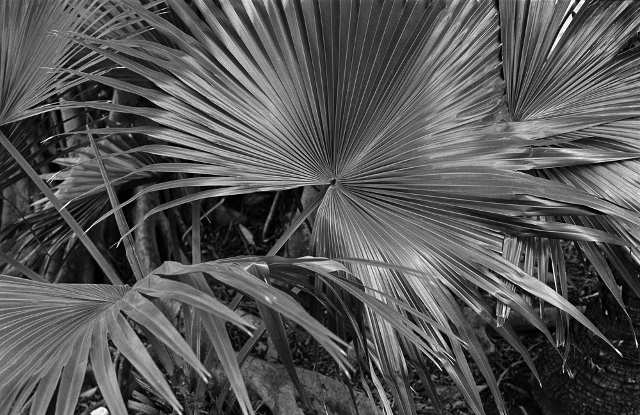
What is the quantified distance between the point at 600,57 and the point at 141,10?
4.06 ft

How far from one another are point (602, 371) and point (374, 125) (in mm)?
1382

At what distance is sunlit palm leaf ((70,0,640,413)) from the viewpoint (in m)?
1.52

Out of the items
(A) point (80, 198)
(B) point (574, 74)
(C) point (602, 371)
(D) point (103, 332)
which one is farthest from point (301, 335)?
(D) point (103, 332)

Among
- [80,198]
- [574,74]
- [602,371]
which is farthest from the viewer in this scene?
[80,198]

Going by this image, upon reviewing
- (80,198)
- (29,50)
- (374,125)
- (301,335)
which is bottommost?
(301,335)

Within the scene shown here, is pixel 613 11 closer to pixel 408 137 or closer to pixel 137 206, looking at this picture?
pixel 408 137

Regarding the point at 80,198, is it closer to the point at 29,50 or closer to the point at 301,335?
the point at 29,50

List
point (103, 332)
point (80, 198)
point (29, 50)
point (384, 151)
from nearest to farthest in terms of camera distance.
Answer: point (103, 332) → point (384, 151) → point (29, 50) → point (80, 198)

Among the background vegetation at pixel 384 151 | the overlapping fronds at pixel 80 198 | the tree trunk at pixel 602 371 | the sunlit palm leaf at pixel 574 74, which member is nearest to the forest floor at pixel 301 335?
the tree trunk at pixel 602 371

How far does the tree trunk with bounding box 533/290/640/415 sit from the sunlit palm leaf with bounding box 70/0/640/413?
814 millimetres

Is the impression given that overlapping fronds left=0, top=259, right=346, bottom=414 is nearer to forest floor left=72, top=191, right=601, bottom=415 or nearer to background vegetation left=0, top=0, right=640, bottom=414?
background vegetation left=0, top=0, right=640, bottom=414

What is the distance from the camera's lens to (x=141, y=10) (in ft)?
5.22

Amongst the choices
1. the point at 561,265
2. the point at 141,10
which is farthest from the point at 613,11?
the point at 141,10

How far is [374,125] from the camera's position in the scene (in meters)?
1.69
